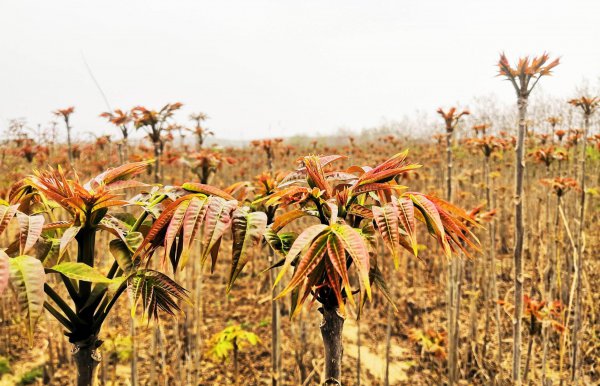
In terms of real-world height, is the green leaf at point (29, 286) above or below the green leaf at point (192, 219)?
below

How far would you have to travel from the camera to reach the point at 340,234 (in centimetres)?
66

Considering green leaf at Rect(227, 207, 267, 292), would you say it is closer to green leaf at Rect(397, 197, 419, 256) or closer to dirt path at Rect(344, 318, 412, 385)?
green leaf at Rect(397, 197, 419, 256)

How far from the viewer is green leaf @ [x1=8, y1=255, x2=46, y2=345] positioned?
0.57 m

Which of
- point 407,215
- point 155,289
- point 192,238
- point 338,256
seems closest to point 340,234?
point 338,256

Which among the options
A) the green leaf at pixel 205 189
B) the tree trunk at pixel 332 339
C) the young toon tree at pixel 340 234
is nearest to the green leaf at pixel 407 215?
the young toon tree at pixel 340 234

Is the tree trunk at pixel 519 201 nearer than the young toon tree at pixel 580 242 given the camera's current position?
Yes

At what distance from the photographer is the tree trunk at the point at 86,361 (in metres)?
0.78

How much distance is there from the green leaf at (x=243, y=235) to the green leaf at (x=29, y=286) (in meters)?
0.30

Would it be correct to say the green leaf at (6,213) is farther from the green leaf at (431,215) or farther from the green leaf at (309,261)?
the green leaf at (431,215)

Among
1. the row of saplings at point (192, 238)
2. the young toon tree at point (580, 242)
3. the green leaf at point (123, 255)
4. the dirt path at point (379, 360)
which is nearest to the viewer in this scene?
the row of saplings at point (192, 238)

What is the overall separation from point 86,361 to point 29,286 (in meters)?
0.29

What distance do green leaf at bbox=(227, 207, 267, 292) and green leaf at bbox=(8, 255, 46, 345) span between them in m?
0.30

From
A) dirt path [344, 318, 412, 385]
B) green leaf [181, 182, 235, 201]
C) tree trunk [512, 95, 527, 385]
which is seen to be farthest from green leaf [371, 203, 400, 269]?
dirt path [344, 318, 412, 385]

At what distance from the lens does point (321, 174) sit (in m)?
0.85
